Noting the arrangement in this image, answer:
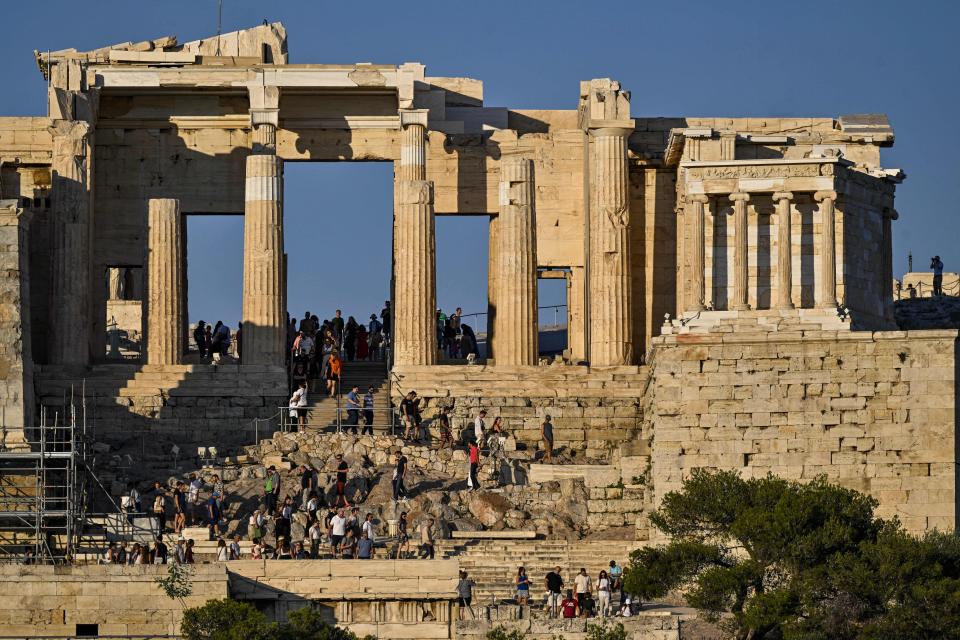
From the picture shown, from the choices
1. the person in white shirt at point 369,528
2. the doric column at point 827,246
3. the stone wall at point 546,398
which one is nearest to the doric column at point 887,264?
the doric column at point 827,246

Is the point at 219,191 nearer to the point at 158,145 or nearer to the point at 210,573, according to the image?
the point at 158,145

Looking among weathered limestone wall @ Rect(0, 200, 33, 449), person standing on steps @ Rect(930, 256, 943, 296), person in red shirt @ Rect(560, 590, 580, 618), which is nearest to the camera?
person in red shirt @ Rect(560, 590, 580, 618)

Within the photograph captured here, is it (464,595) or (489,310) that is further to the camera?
(489,310)

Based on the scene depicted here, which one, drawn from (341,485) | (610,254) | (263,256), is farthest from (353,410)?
(610,254)

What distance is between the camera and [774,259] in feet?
269

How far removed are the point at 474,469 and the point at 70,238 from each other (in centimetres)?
1507

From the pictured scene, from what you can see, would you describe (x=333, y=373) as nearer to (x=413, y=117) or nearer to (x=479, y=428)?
(x=479, y=428)

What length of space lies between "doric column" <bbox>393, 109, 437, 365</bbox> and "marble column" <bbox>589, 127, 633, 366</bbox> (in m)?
4.24

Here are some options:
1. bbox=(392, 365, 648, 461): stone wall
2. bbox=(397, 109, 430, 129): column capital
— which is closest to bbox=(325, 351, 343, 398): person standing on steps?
bbox=(392, 365, 648, 461): stone wall

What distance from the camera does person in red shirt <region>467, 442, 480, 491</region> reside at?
75.9 meters

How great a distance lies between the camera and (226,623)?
64.1 meters

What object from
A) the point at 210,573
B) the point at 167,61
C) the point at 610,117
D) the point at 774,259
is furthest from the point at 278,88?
the point at 210,573

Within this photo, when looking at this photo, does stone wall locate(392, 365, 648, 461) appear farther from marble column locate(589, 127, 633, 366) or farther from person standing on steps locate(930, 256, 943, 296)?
person standing on steps locate(930, 256, 943, 296)

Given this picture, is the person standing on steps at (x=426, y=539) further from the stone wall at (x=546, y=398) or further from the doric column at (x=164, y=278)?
the doric column at (x=164, y=278)
